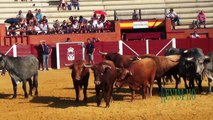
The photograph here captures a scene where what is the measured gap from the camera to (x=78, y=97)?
44.8ft

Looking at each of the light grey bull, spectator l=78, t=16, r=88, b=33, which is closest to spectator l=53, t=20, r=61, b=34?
spectator l=78, t=16, r=88, b=33

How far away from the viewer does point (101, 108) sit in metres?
12.3

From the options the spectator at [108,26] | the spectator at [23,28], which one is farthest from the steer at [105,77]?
the spectator at [108,26]

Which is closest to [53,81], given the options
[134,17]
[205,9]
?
[134,17]

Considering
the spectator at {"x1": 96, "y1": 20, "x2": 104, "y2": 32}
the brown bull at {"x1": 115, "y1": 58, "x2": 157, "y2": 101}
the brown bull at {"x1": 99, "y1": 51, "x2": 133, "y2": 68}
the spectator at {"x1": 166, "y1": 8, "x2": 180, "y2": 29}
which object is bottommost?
the brown bull at {"x1": 115, "y1": 58, "x2": 157, "y2": 101}

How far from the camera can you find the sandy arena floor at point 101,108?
1133 cm

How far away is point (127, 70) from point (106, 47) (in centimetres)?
1384

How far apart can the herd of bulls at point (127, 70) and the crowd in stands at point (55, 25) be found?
1167 cm

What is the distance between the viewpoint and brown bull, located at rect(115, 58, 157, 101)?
1337 centimetres

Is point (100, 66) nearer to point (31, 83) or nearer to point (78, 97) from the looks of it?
point (78, 97)

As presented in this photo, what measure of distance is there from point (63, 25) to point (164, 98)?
15.2m

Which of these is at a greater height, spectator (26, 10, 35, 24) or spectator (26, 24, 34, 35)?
spectator (26, 10, 35, 24)

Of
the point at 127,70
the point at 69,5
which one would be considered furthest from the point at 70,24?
the point at 127,70

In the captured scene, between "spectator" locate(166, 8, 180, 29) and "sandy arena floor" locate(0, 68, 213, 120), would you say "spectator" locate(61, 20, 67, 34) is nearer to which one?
"spectator" locate(166, 8, 180, 29)
